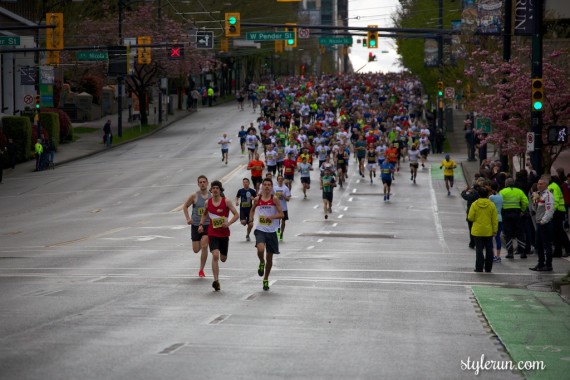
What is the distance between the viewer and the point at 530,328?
1550 centimetres

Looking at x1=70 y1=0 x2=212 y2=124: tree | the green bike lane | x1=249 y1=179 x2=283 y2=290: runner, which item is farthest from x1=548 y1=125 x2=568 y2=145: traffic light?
x1=70 y1=0 x2=212 y2=124: tree

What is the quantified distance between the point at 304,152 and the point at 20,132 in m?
19.7

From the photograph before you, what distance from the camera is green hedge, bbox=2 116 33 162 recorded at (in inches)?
2299

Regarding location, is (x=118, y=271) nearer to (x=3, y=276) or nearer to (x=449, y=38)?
(x=3, y=276)

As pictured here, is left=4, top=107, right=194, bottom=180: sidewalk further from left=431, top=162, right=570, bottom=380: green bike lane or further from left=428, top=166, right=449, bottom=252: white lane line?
left=431, top=162, right=570, bottom=380: green bike lane

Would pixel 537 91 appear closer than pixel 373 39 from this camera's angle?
Yes

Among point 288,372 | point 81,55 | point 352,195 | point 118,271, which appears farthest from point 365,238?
point 81,55

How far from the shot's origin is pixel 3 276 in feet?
71.0

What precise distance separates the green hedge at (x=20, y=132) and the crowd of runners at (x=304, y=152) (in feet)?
32.1

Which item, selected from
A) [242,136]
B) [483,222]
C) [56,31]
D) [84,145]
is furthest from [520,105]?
[84,145]

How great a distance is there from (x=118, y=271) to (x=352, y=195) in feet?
80.4

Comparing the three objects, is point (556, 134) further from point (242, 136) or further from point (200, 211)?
point (242, 136)

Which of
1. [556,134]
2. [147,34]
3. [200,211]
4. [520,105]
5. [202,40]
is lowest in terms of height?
[200,211]

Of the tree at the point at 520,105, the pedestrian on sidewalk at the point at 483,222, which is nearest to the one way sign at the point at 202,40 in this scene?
the tree at the point at 520,105
